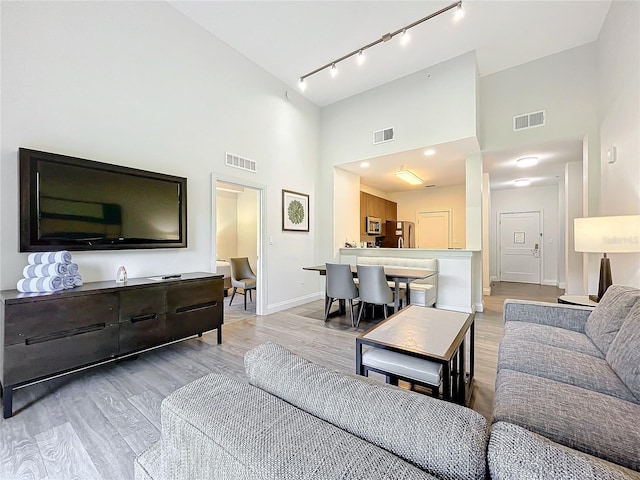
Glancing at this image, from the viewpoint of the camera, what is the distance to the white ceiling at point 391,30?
3377 mm

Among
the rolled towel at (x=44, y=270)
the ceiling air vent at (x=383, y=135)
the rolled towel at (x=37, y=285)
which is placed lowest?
the rolled towel at (x=37, y=285)

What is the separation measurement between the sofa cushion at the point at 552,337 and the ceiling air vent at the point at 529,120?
3622 millimetres

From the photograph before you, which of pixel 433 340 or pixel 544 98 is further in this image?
pixel 544 98

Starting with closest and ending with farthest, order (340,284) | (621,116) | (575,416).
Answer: (575,416) < (621,116) < (340,284)

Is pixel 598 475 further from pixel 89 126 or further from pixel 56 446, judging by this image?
pixel 89 126

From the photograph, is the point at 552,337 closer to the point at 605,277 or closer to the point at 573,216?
the point at 605,277

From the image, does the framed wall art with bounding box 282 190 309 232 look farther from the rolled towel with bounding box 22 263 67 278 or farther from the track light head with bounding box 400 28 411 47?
the rolled towel with bounding box 22 263 67 278

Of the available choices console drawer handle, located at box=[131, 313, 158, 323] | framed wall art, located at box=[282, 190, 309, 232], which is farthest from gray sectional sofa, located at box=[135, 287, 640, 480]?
framed wall art, located at box=[282, 190, 309, 232]

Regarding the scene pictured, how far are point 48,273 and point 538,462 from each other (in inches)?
119

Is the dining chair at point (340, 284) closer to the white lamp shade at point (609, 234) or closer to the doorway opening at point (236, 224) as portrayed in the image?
the white lamp shade at point (609, 234)

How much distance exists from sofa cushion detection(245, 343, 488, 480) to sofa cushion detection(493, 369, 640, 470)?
69cm

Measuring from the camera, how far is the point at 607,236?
7.78 feet

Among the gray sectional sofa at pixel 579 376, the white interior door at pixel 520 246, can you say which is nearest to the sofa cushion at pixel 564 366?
the gray sectional sofa at pixel 579 376

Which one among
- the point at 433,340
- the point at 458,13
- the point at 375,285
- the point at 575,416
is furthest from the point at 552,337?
the point at 458,13
